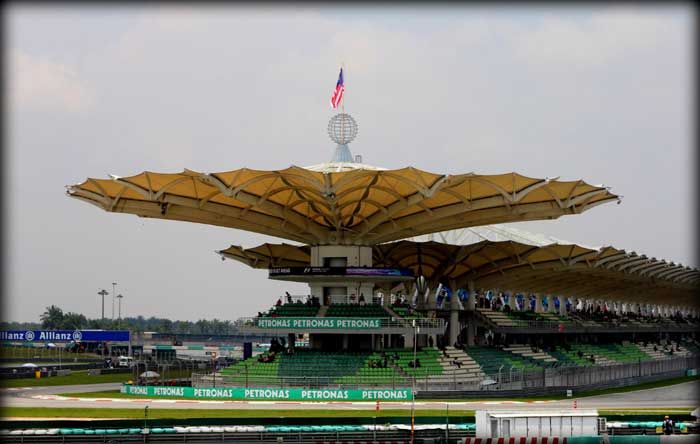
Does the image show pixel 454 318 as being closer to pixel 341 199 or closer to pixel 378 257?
pixel 378 257

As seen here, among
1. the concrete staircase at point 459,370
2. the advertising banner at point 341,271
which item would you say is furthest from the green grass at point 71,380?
the concrete staircase at point 459,370

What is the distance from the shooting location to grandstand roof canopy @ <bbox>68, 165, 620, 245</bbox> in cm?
7119

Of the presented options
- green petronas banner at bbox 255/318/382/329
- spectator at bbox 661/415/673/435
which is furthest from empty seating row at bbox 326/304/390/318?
spectator at bbox 661/415/673/435

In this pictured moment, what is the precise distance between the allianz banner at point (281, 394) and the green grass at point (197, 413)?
743cm

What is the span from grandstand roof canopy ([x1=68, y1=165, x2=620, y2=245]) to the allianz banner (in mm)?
14720

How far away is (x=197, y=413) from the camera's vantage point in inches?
2281

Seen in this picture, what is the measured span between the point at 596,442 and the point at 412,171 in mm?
29966

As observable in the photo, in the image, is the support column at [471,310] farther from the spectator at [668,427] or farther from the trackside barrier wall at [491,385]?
the spectator at [668,427]

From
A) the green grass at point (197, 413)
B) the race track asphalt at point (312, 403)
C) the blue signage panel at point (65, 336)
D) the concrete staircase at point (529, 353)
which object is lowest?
the race track asphalt at point (312, 403)

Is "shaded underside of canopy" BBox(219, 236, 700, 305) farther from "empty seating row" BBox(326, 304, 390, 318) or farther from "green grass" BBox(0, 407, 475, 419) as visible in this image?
"green grass" BBox(0, 407, 475, 419)

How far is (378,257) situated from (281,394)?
34.6 meters

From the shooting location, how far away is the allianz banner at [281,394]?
69.8 m

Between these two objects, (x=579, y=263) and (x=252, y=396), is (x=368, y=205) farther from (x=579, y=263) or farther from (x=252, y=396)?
(x=579, y=263)

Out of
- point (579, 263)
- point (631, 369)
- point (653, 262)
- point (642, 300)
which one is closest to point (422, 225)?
point (579, 263)
